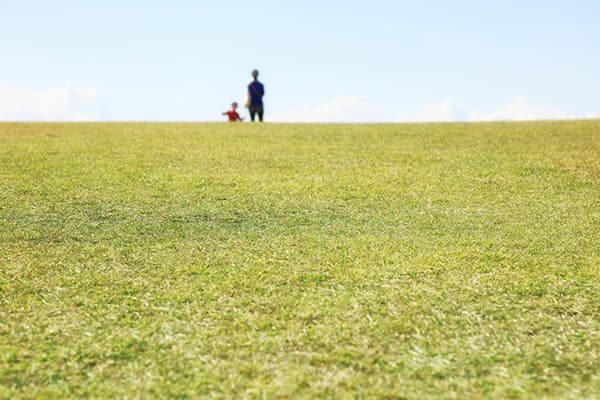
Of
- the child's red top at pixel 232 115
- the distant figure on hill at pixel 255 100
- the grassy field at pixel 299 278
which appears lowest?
the grassy field at pixel 299 278

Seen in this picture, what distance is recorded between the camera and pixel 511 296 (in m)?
Answer: 6.45

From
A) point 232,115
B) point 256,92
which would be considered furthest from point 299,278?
point 232,115

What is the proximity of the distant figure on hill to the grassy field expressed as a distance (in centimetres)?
1199

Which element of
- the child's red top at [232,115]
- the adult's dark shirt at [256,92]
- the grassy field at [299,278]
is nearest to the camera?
the grassy field at [299,278]

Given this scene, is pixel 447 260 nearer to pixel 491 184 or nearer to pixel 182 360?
pixel 182 360

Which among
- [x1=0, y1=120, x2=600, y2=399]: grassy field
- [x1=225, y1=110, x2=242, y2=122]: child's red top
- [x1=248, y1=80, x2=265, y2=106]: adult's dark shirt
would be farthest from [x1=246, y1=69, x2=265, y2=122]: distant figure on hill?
[x1=0, y1=120, x2=600, y2=399]: grassy field

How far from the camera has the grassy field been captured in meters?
4.70

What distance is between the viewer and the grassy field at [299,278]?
470 cm

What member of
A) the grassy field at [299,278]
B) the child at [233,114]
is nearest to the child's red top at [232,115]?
the child at [233,114]

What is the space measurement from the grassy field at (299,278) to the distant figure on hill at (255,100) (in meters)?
12.0

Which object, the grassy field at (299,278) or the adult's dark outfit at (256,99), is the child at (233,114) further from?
the grassy field at (299,278)

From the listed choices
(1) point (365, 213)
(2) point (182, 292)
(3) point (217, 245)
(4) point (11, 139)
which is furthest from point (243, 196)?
(4) point (11, 139)

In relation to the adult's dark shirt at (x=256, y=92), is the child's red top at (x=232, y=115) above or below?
below

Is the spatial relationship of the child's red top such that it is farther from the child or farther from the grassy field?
the grassy field
